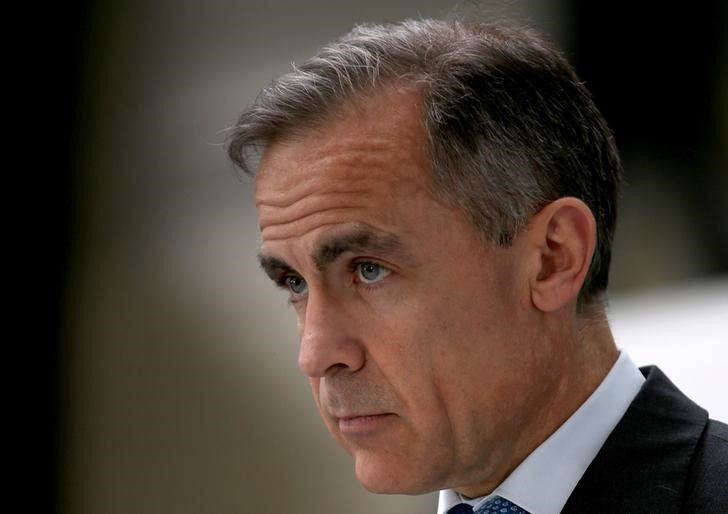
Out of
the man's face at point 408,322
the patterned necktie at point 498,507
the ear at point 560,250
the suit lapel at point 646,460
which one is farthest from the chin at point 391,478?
the ear at point 560,250

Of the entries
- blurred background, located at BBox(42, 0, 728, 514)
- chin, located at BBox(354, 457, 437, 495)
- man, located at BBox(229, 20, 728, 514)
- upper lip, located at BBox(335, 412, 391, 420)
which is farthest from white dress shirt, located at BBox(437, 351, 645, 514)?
blurred background, located at BBox(42, 0, 728, 514)

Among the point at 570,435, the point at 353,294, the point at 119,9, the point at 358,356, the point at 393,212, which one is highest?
the point at 119,9

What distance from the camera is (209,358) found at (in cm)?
396

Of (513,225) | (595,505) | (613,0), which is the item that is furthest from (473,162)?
(613,0)

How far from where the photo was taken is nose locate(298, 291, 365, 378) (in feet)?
5.41

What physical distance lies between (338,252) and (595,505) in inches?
22.3

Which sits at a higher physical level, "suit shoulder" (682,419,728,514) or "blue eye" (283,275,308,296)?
"blue eye" (283,275,308,296)

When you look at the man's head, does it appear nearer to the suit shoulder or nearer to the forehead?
the forehead

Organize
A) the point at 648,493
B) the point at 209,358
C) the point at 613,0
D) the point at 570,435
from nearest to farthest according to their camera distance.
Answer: the point at 648,493
the point at 570,435
the point at 613,0
the point at 209,358

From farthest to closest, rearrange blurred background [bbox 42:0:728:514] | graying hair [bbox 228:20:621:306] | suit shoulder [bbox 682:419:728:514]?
blurred background [bbox 42:0:728:514] → graying hair [bbox 228:20:621:306] → suit shoulder [bbox 682:419:728:514]

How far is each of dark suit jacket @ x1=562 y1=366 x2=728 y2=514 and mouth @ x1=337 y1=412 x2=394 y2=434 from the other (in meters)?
0.32

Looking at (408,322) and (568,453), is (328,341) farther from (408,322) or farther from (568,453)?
(568,453)

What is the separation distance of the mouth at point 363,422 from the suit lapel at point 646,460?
1.05 ft

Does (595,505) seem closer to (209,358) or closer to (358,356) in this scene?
(358,356)
